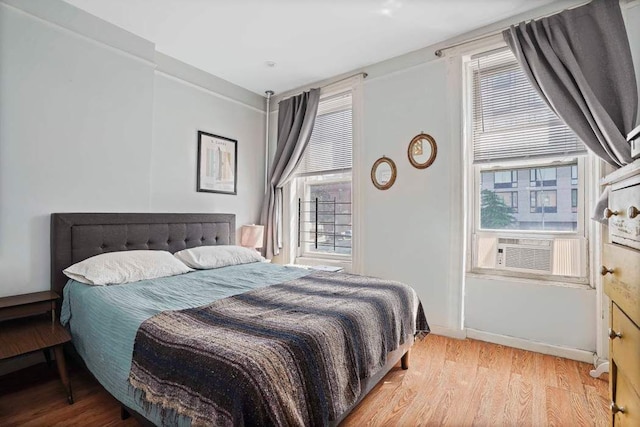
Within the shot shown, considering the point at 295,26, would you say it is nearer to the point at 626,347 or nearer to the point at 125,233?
the point at 125,233

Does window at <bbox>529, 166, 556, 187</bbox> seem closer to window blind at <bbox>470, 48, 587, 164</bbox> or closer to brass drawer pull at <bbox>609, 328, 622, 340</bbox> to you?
window blind at <bbox>470, 48, 587, 164</bbox>

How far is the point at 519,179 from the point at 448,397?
75.2 inches

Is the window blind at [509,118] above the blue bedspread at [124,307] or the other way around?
above

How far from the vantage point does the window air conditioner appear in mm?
2578

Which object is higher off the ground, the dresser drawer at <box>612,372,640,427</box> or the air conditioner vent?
the air conditioner vent

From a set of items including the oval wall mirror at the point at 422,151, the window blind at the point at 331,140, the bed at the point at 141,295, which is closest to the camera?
the bed at the point at 141,295

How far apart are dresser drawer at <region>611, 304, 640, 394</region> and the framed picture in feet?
11.4

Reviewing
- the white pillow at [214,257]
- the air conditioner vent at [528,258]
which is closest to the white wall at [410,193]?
the air conditioner vent at [528,258]

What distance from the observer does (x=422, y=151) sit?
3.08 metres

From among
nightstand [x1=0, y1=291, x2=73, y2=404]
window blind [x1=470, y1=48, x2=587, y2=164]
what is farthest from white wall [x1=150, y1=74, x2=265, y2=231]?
window blind [x1=470, y1=48, x2=587, y2=164]

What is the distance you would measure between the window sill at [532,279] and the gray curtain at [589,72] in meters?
0.95

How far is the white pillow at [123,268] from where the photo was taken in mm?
2164

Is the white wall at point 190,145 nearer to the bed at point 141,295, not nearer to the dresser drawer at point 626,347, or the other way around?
the bed at point 141,295

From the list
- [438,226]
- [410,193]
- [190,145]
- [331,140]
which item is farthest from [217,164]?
[438,226]
